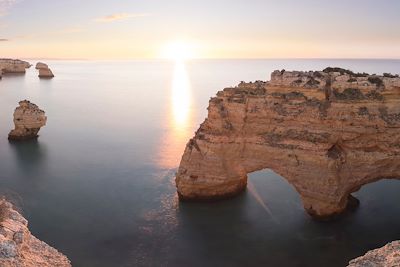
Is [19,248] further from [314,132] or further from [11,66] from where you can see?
[11,66]

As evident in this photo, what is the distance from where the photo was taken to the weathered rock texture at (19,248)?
12.7 m

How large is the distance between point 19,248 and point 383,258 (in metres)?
12.0

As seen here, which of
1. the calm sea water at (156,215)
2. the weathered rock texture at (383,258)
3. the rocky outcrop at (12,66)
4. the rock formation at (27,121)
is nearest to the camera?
the weathered rock texture at (383,258)

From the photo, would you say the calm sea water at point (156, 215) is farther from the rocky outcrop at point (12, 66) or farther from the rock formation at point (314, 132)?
the rocky outcrop at point (12, 66)

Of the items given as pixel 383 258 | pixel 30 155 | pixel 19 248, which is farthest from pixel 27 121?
pixel 383 258

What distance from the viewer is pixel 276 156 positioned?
30859mm

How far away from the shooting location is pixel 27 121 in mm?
56156

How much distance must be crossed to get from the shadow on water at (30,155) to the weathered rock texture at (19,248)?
3058cm

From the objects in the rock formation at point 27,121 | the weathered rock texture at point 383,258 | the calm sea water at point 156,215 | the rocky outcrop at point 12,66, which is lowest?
the calm sea water at point 156,215

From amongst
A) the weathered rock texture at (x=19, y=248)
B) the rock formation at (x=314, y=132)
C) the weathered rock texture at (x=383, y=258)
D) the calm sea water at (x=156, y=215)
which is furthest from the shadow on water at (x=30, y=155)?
the weathered rock texture at (x=383, y=258)

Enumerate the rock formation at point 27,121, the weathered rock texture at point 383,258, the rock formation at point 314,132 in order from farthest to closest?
the rock formation at point 27,121, the rock formation at point 314,132, the weathered rock texture at point 383,258

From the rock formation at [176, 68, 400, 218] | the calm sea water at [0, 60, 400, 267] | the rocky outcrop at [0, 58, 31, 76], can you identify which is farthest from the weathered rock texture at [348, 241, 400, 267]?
the rocky outcrop at [0, 58, 31, 76]

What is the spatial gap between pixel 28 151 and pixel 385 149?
43593 mm

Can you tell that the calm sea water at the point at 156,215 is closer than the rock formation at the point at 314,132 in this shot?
Yes
